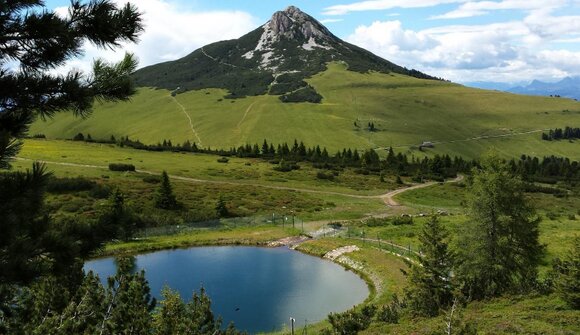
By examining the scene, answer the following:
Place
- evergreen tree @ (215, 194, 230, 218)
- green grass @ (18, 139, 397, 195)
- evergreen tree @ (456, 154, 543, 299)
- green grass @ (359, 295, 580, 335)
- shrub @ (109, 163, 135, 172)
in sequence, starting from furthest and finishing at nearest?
green grass @ (18, 139, 397, 195) < shrub @ (109, 163, 135, 172) < evergreen tree @ (215, 194, 230, 218) < evergreen tree @ (456, 154, 543, 299) < green grass @ (359, 295, 580, 335)

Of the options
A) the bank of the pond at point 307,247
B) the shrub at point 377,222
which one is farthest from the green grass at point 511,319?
the shrub at point 377,222

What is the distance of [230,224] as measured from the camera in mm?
67188

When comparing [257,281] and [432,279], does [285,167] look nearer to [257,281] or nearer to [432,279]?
[257,281]

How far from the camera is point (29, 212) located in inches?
284

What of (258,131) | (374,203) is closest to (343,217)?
(374,203)

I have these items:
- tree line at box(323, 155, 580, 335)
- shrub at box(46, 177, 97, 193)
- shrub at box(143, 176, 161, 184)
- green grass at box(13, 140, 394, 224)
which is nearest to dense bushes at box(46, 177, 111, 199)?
shrub at box(46, 177, 97, 193)

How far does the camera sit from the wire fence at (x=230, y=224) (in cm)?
6297

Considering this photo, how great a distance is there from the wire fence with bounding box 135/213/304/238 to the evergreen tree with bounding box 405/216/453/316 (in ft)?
128

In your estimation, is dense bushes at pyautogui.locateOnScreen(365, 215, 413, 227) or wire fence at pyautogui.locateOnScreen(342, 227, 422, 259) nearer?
wire fence at pyautogui.locateOnScreen(342, 227, 422, 259)

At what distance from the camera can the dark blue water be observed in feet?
125

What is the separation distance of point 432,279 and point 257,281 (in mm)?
23323

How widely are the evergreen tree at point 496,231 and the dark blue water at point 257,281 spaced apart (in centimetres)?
1402

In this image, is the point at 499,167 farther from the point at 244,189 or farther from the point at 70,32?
the point at 244,189

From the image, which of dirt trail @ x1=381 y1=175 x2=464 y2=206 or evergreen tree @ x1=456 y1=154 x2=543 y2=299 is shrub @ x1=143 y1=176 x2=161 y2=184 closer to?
dirt trail @ x1=381 y1=175 x2=464 y2=206
